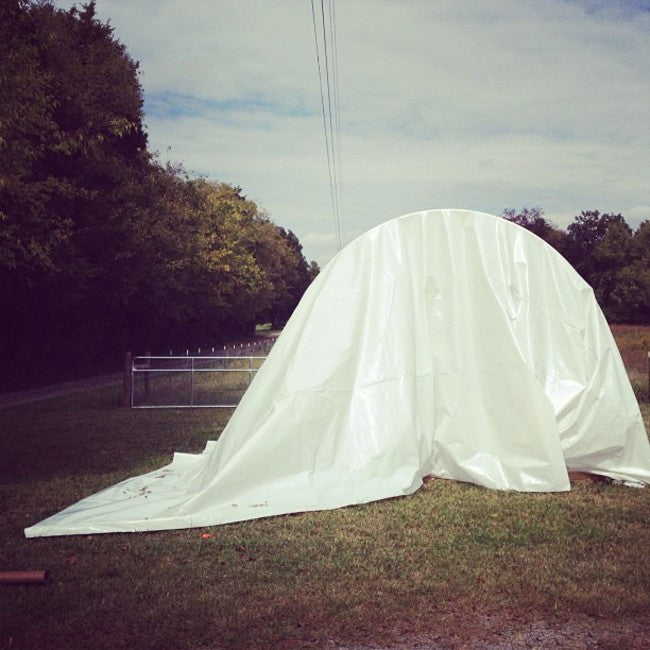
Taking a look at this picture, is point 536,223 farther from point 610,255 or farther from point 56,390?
point 56,390

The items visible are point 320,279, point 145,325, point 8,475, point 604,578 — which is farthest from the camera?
point 145,325

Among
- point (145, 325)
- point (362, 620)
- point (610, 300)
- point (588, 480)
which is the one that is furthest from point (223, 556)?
point (610, 300)

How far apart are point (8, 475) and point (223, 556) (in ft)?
15.8

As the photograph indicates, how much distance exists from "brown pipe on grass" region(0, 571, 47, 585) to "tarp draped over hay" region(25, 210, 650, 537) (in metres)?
1.84

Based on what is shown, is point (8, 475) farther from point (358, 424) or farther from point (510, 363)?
point (510, 363)

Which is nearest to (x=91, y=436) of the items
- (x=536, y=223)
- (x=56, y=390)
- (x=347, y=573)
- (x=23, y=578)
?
(x=23, y=578)

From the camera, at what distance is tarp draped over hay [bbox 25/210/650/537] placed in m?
7.52

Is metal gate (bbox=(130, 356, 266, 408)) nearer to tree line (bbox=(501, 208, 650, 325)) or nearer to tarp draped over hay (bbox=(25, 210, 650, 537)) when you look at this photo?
tarp draped over hay (bbox=(25, 210, 650, 537))

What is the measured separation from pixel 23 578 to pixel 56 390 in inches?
725

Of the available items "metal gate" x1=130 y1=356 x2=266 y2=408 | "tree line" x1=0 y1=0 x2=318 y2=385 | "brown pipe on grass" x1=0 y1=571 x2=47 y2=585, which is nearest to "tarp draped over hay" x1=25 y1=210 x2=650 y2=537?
"brown pipe on grass" x1=0 y1=571 x2=47 y2=585

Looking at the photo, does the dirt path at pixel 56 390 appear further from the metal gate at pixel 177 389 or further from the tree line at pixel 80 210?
the metal gate at pixel 177 389

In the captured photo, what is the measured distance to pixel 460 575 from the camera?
17.4 ft

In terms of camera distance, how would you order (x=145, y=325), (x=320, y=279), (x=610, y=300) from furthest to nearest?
1. (x=610, y=300)
2. (x=145, y=325)
3. (x=320, y=279)

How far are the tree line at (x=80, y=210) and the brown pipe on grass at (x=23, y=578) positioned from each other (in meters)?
7.82
